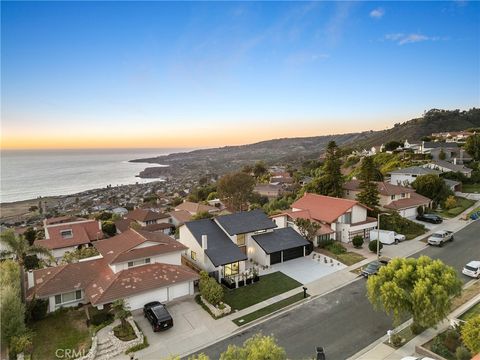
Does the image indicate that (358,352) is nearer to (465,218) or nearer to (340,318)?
(340,318)

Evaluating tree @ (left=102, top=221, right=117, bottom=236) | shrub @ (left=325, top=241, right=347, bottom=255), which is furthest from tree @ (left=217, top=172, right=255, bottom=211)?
shrub @ (left=325, top=241, right=347, bottom=255)

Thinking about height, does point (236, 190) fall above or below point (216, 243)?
below

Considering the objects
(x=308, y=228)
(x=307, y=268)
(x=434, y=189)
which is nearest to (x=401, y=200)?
(x=434, y=189)

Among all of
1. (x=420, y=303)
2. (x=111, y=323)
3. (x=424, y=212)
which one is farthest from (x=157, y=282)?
(x=424, y=212)

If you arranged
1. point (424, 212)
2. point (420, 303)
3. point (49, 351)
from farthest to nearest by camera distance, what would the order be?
1. point (424, 212)
2. point (49, 351)
3. point (420, 303)

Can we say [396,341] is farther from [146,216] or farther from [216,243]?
[146,216]

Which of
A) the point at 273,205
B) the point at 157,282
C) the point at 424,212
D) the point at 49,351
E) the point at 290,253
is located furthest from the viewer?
the point at 273,205
